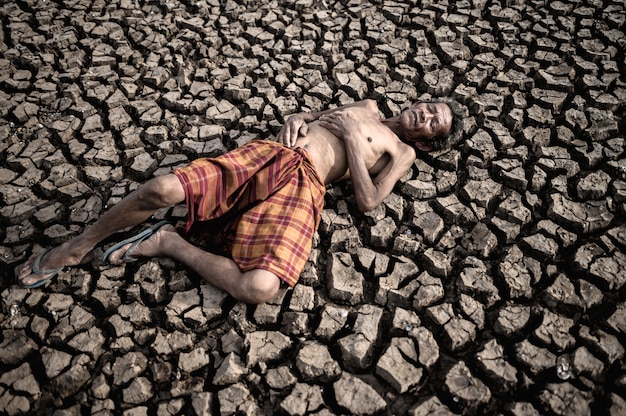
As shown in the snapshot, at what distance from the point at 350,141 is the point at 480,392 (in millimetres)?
1498

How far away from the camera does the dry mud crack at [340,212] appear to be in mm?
1854

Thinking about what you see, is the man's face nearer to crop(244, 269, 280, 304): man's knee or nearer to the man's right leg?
crop(244, 269, 280, 304): man's knee

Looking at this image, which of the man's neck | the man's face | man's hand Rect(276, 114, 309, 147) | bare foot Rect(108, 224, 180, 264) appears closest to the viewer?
bare foot Rect(108, 224, 180, 264)

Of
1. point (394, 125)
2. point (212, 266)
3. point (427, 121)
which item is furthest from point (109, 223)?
point (427, 121)

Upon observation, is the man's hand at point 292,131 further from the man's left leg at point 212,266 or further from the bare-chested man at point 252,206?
the man's left leg at point 212,266

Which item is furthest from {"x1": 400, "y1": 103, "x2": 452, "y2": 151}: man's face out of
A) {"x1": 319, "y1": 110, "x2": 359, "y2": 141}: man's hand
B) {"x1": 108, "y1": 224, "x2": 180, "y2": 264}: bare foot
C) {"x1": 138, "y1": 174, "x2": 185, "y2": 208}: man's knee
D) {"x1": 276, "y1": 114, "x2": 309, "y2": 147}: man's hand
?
{"x1": 108, "y1": 224, "x2": 180, "y2": 264}: bare foot

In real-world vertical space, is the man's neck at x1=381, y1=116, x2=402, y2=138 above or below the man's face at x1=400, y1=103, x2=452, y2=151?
below

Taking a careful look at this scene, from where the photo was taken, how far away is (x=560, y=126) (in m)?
2.96

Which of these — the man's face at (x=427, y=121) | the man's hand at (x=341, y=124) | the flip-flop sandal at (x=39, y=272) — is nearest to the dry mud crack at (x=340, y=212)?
the flip-flop sandal at (x=39, y=272)

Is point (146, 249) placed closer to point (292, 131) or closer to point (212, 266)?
point (212, 266)

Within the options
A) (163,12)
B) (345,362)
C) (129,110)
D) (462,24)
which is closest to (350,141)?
(345,362)

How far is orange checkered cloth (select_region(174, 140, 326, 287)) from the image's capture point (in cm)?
205

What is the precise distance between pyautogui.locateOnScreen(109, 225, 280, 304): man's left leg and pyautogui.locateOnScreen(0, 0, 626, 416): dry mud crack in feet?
0.29

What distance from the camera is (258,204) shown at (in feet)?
7.29
